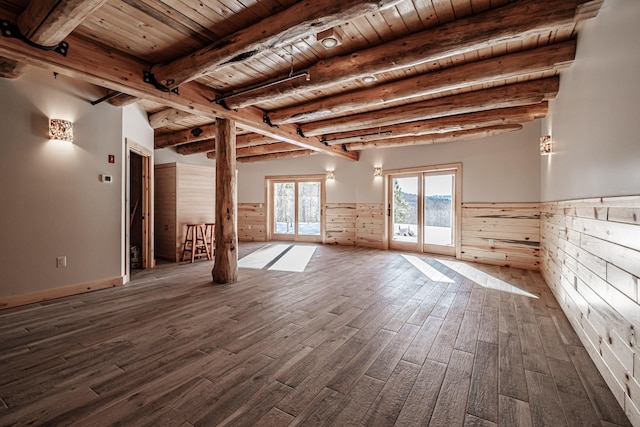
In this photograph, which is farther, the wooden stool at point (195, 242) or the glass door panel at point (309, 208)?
the glass door panel at point (309, 208)

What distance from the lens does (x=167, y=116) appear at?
4.90 metres

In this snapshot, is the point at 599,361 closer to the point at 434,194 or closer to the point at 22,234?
the point at 434,194

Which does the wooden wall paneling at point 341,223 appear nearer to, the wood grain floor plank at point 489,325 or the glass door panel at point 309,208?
the glass door panel at point 309,208

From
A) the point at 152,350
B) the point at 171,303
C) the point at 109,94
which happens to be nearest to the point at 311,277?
the point at 171,303

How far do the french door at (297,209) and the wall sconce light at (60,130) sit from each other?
19.1ft

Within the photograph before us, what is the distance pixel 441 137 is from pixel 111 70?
577cm

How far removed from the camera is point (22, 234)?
324 cm

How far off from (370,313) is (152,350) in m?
2.03

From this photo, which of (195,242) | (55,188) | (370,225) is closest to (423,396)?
(55,188)

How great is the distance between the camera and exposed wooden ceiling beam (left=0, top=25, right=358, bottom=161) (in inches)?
99.6

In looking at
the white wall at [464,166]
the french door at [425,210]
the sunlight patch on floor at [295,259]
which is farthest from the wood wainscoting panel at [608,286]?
the sunlight patch on floor at [295,259]

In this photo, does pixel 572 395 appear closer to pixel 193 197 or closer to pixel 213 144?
pixel 193 197

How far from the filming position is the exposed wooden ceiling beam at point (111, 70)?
2529 mm

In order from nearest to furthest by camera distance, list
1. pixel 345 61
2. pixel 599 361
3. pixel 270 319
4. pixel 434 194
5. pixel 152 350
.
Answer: pixel 599 361, pixel 152 350, pixel 270 319, pixel 345 61, pixel 434 194
